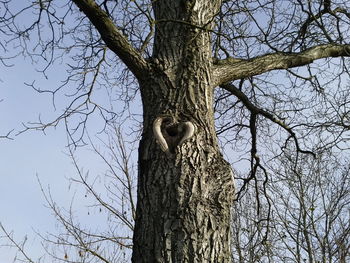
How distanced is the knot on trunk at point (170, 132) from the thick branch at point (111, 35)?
474mm

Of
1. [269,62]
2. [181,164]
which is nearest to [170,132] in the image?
[181,164]

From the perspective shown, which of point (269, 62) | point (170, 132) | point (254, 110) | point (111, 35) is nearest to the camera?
point (170, 132)

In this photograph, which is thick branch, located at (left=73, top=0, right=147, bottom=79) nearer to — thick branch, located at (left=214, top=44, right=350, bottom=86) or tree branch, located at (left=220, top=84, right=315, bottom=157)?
thick branch, located at (left=214, top=44, right=350, bottom=86)

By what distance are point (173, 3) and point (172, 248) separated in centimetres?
197

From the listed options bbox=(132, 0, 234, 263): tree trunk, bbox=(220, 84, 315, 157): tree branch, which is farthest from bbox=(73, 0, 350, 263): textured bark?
bbox=(220, 84, 315, 157): tree branch

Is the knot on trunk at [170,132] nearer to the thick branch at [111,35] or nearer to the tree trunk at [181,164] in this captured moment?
the tree trunk at [181,164]

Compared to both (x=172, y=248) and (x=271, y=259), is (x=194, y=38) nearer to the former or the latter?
(x=172, y=248)

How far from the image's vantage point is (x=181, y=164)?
2451 millimetres

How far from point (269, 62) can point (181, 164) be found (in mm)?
1555

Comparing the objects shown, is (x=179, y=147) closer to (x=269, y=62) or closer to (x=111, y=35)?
(x=111, y=35)

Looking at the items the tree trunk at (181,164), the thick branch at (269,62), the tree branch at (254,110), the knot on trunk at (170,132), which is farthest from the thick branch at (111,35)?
the tree branch at (254,110)

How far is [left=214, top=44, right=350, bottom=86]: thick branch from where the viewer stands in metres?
3.30

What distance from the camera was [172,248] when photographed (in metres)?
2.19

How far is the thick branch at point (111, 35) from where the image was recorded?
2.84 meters
